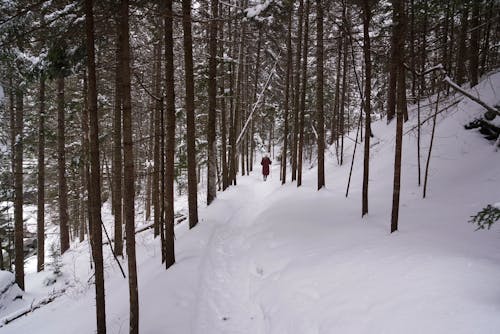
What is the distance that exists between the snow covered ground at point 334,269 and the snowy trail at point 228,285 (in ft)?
0.10

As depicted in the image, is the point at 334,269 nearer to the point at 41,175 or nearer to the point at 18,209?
the point at 18,209

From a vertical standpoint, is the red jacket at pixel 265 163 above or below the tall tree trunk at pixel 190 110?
below

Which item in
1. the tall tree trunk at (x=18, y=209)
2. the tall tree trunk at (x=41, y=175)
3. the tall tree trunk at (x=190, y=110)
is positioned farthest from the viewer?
the tall tree trunk at (x=41, y=175)

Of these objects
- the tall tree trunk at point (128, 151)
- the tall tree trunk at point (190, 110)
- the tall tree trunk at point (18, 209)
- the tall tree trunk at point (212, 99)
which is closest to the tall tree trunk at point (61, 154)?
the tall tree trunk at point (18, 209)

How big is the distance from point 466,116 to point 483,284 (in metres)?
10.5

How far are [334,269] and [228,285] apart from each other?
8.48 ft

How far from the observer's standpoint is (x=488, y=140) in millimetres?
10883

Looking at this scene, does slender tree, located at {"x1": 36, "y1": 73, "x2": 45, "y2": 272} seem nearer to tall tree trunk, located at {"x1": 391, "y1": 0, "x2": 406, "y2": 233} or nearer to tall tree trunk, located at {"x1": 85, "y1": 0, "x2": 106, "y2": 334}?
tall tree trunk, located at {"x1": 85, "y1": 0, "x2": 106, "y2": 334}

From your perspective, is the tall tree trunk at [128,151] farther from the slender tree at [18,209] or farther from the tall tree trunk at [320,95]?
the slender tree at [18,209]

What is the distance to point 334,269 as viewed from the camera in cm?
607

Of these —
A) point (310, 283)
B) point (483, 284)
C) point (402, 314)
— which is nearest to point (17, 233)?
point (310, 283)

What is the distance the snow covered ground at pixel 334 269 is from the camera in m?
4.34

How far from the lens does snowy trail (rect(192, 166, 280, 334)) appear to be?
573cm

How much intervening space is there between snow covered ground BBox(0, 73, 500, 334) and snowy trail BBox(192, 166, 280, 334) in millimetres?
32
